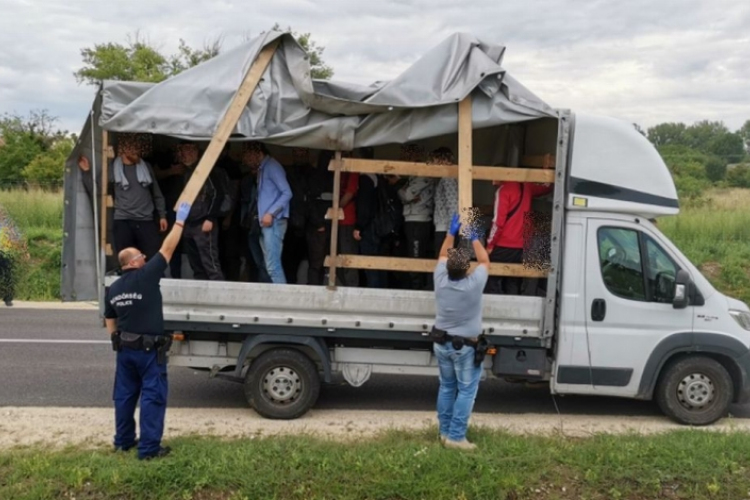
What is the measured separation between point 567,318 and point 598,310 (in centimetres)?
29

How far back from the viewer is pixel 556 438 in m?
5.49

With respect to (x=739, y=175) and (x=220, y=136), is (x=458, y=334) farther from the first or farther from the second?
(x=739, y=175)

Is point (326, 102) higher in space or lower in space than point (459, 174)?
higher

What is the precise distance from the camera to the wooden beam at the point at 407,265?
6.14 metres

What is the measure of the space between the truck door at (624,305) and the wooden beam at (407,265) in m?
0.53

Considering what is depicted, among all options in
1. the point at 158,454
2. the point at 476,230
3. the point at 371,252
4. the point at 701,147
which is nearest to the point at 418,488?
the point at 158,454

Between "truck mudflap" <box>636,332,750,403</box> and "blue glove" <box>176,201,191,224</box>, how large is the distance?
166 inches

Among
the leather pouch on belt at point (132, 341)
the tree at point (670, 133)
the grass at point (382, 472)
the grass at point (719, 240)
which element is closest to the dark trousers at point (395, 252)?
the grass at point (382, 472)

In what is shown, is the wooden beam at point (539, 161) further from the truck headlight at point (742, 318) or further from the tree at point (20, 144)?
the tree at point (20, 144)

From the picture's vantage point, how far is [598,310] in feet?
20.1

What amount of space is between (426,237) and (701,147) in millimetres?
59345

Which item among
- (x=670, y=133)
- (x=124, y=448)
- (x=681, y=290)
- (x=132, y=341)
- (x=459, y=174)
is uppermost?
(x=670, y=133)

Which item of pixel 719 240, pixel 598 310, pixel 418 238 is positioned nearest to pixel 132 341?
pixel 418 238

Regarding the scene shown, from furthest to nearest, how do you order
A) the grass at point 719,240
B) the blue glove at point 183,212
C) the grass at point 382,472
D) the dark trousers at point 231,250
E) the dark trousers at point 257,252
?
1. the grass at point 719,240
2. the dark trousers at point 231,250
3. the dark trousers at point 257,252
4. the blue glove at point 183,212
5. the grass at point 382,472
